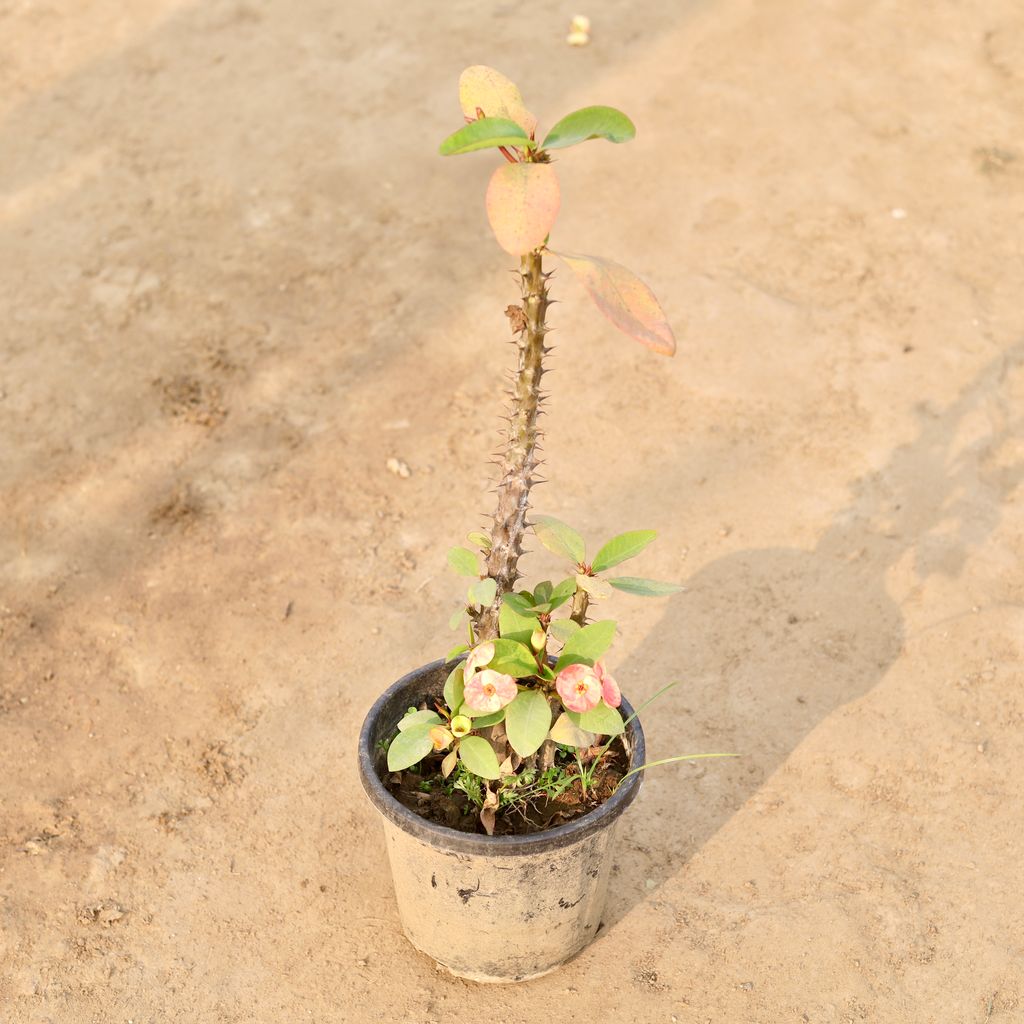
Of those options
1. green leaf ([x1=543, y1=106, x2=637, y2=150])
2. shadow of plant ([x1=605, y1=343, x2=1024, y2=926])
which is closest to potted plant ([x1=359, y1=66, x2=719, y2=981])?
green leaf ([x1=543, y1=106, x2=637, y2=150])

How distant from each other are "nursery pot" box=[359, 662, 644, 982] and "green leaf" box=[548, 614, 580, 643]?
30cm

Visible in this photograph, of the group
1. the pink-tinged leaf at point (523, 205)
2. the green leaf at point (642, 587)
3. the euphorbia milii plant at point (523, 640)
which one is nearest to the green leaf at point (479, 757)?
→ the euphorbia milii plant at point (523, 640)

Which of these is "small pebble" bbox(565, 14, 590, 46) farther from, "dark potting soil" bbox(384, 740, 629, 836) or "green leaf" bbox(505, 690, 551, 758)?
"green leaf" bbox(505, 690, 551, 758)

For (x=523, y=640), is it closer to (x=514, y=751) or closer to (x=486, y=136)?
(x=514, y=751)

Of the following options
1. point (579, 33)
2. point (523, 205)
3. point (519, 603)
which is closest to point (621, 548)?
point (519, 603)

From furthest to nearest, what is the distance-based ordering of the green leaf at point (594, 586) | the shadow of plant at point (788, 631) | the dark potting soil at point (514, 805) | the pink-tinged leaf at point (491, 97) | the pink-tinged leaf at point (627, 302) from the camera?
the shadow of plant at point (788, 631) < the dark potting soil at point (514, 805) < the green leaf at point (594, 586) < the pink-tinged leaf at point (491, 97) < the pink-tinged leaf at point (627, 302)

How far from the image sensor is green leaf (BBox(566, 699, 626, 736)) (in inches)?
101

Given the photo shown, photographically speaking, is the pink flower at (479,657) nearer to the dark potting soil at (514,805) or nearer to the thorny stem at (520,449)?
the thorny stem at (520,449)

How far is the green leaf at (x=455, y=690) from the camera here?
2650 millimetres

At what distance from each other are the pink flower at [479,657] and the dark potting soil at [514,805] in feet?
1.24

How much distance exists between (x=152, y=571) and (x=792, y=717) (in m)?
2.05

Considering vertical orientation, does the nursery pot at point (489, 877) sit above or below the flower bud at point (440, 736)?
below

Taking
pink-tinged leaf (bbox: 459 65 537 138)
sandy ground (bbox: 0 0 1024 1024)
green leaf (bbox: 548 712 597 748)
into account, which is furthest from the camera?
sandy ground (bbox: 0 0 1024 1024)

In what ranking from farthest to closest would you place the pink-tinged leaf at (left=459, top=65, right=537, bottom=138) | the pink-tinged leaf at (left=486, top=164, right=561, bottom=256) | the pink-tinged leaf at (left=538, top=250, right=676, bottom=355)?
the pink-tinged leaf at (left=459, top=65, right=537, bottom=138), the pink-tinged leaf at (left=538, top=250, right=676, bottom=355), the pink-tinged leaf at (left=486, top=164, right=561, bottom=256)
